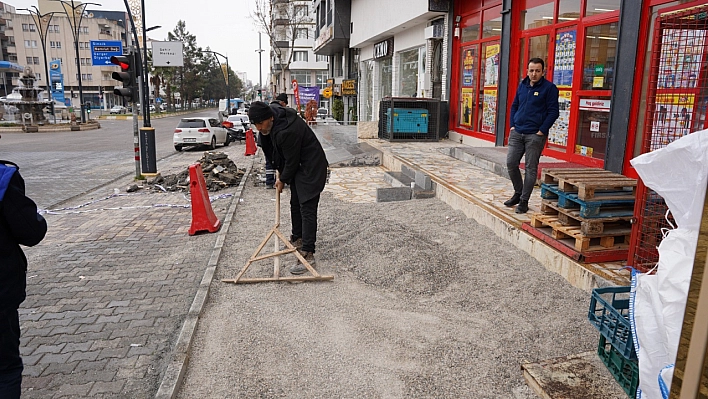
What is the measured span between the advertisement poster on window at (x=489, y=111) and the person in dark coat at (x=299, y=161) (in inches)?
302

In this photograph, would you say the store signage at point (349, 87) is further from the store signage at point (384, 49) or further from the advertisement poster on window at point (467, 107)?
the advertisement poster on window at point (467, 107)

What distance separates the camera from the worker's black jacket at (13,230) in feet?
8.59

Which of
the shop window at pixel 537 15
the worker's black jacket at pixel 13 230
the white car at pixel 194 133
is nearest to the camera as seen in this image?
the worker's black jacket at pixel 13 230

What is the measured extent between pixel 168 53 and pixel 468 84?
32.8 meters

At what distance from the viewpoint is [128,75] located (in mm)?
11922

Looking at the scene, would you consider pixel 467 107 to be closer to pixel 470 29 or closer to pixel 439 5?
pixel 470 29

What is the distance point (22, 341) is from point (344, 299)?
274 centimetres

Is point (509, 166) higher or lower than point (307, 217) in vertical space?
higher

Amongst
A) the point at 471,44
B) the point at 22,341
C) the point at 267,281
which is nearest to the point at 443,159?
the point at 471,44

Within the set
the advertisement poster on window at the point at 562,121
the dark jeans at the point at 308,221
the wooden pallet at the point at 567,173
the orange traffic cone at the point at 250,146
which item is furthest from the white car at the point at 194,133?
the wooden pallet at the point at 567,173

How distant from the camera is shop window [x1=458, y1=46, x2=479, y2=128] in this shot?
13.3 meters

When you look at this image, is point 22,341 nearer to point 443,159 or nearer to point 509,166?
point 509,166

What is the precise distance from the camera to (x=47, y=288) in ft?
17.8

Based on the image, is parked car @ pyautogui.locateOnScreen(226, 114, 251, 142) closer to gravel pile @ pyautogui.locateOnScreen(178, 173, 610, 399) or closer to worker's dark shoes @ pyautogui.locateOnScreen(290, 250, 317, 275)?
gravel pile @ pyautogui.locateOnScreen(178, 173, 610, 399)
